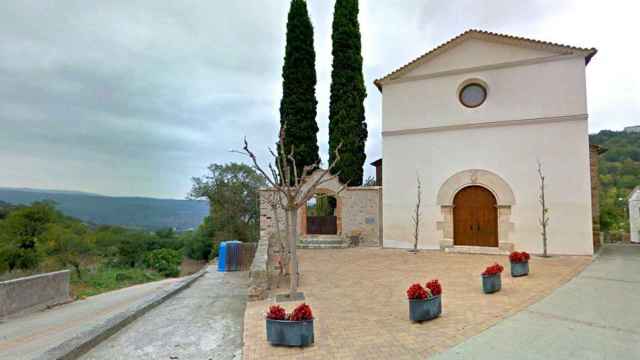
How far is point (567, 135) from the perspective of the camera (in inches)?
542

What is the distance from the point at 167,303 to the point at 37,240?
1560 cm

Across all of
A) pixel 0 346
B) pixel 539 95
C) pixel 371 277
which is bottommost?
pixel 0 346

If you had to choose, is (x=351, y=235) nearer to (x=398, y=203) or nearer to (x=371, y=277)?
(x=398, y=203)

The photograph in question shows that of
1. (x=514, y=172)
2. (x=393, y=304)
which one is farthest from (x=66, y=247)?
(x=514, y=172)

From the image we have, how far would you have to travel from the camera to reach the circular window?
603 inches

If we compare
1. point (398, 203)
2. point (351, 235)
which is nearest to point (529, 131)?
point (398, 203)

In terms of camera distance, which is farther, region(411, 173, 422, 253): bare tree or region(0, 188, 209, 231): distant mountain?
region(0, 188, 209, 231): distant mountain

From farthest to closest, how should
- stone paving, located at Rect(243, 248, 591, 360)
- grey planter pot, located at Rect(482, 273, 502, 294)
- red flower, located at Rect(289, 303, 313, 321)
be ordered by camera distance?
1. grey planter pot, located at Rect(482, 273, 502, 294)
2. red flower, located at Rect(289, 303, 313, 321)
3. stone paving, located at Rect(243, 248, 591, 360)

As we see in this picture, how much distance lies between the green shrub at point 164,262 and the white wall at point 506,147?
20542 mm

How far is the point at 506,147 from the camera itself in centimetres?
1464

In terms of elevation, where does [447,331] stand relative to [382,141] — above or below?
below

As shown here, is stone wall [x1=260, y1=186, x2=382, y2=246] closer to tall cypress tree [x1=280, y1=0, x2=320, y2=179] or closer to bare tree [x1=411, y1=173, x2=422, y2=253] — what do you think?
bare tree [x1=411, y1=173, x2=422, y2=253]

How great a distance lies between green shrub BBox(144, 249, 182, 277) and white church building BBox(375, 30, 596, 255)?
20561 mm

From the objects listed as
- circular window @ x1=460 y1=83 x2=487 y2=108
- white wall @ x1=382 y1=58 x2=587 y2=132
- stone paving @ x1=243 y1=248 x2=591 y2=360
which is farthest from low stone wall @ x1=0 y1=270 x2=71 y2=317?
circular window @ x1=460 y1=83 x2=487 y2=108
